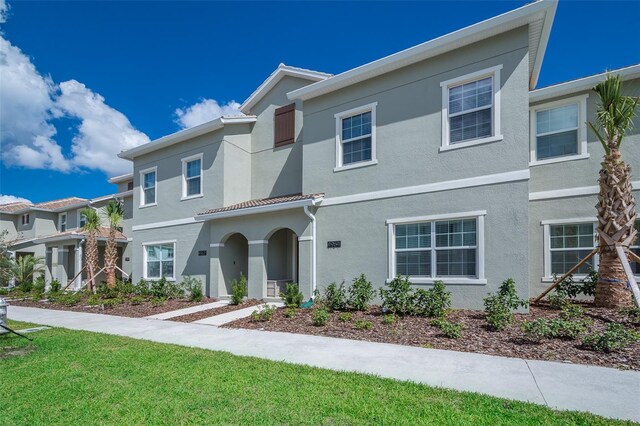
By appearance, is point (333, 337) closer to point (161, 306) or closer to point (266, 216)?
point (266, 216)

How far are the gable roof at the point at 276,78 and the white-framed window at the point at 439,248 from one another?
25.0 feet

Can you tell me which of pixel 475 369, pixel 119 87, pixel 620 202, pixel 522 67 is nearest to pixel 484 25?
pixel 522 67

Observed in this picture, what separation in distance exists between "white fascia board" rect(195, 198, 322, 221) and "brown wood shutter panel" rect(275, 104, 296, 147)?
12.1ft

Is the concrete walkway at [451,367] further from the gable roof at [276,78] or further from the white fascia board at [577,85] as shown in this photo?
the gable roof at [276,78]

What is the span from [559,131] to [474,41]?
408 centimetres

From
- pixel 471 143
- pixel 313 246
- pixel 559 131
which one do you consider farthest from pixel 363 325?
pixel 559 131

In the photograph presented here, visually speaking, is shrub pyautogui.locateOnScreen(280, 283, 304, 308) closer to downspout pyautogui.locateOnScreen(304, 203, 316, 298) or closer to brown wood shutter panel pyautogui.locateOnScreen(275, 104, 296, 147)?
downspout pyautogui.locateOnScreen(304, 203, 316, 298)

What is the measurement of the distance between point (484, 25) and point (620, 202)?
554cm

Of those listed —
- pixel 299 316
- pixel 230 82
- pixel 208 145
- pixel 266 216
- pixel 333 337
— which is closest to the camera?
pixel 333 337

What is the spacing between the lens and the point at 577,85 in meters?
10.7

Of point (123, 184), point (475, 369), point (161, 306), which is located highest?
point (123, 184)

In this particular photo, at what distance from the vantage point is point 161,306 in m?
13.8

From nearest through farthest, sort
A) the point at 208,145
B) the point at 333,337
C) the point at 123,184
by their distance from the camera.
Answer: the point at 333,337, the point at 208,145, the point at 123,184

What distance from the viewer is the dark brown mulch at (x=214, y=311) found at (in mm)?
11219
